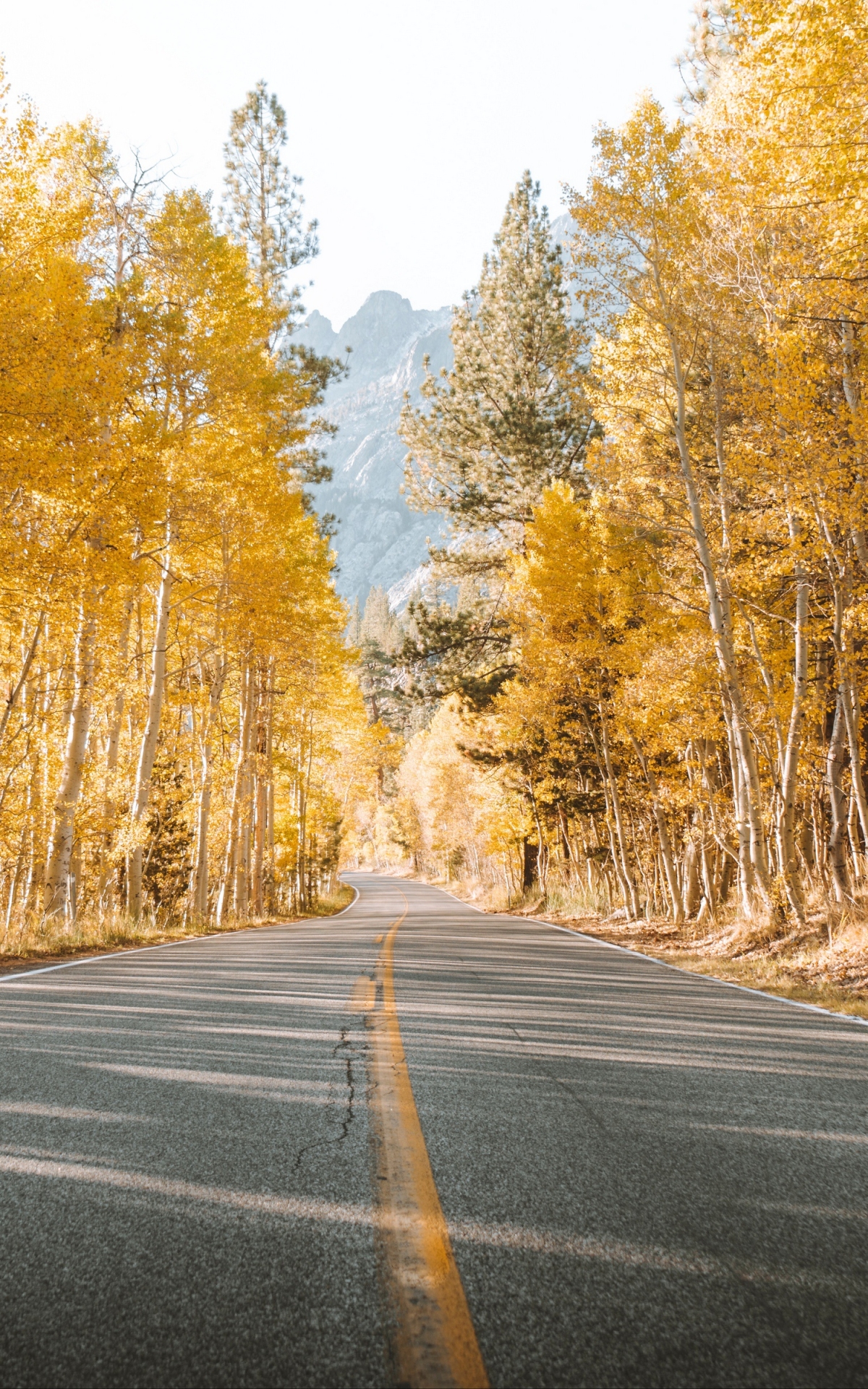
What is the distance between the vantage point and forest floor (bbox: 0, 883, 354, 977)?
9.07 meters

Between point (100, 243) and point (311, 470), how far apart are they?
1051 cm

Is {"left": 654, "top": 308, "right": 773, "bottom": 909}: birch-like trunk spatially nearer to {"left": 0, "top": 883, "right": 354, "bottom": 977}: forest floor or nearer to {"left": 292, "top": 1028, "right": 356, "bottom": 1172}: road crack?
{"left": 292, "top": 1028, "right": 356, "bottom": 1172}: road crack

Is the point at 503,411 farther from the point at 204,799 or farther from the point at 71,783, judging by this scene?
the point at 71,783

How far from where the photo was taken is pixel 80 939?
10633mm

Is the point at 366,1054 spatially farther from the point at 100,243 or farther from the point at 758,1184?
the point at 100,243

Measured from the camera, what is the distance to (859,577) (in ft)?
34.4

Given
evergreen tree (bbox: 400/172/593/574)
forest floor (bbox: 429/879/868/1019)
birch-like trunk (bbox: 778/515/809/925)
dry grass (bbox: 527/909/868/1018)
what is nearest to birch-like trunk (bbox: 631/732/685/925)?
forest floor (bbox: 429/879/868/1019)


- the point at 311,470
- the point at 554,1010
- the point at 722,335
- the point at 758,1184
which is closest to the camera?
the point at 758,1184

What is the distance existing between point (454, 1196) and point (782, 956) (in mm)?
8237

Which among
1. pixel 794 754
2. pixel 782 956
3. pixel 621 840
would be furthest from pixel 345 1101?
pixel 621 840

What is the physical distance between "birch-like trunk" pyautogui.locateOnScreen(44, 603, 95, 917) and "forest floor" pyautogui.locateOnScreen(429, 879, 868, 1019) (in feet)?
27.9

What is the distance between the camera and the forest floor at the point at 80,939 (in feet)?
29.8

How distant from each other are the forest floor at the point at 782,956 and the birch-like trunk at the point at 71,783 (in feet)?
27.9

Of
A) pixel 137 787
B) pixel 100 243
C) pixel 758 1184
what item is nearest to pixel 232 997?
pixel 758 1184
